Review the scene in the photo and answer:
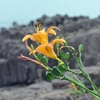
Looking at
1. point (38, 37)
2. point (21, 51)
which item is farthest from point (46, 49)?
point (21, 51)

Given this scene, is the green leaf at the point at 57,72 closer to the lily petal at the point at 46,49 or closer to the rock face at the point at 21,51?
the lily petal at the point at 46,49

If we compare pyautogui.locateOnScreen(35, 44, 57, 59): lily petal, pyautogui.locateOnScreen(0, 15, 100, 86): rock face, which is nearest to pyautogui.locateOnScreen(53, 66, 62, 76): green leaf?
pyautogui.locateOnScreen(35, 44, 57, 59): lily petal

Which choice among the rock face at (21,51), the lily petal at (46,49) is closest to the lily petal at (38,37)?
the lily petal at (46,49)

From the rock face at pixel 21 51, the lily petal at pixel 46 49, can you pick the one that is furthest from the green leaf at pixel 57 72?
the rock face at pixel 21 51

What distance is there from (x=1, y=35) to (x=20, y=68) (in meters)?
2.74

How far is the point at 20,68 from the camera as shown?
605 inches

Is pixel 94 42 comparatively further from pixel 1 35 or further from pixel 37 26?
pixel 37 26

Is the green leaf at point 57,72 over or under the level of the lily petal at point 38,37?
under

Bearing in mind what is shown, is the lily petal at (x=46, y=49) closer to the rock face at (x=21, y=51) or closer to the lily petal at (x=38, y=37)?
the lily petal at (x=38, y=37)

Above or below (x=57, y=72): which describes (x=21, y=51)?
below

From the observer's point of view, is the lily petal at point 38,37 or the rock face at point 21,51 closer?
the lily petal at point 38,37

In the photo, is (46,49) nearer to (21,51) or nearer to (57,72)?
(57,72)

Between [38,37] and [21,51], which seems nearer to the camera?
[38,37]

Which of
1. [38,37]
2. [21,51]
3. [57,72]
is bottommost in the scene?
[21,51]
